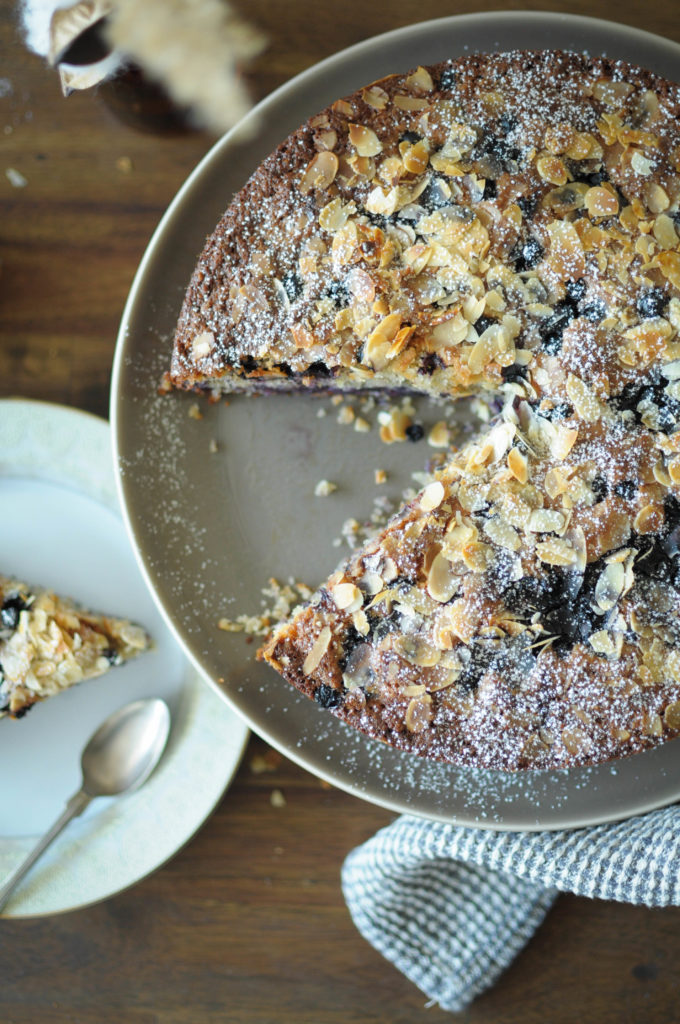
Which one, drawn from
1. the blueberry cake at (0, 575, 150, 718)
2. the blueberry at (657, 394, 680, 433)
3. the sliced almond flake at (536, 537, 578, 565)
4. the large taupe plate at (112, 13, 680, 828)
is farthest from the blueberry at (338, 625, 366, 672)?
the blueberry at (657, 394, 680, 433)

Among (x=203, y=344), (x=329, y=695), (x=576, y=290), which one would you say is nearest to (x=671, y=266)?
(x=576, y=290)

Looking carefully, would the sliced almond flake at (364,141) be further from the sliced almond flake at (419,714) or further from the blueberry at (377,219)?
the sliced almond flake at (419,714)

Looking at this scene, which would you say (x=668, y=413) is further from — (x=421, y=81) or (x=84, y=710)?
(x=84, y=710)

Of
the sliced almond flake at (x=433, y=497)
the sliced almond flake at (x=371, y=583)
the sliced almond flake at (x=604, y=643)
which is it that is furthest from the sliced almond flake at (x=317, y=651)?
the sliced almond flake at (x=604, y=643)

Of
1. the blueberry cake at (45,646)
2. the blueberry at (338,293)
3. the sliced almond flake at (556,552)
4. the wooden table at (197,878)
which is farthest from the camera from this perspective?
the wooden table at (197,878)

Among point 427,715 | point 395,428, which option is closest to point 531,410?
point 395,428
